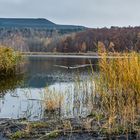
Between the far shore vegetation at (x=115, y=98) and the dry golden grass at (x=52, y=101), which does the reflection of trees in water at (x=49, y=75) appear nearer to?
the dry golden grass at (x=52, y=101)

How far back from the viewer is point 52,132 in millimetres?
7773

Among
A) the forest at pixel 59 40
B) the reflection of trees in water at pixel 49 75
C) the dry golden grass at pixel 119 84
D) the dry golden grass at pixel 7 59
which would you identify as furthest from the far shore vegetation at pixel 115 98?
the forest at pixel 59 40

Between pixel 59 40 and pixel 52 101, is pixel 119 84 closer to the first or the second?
Result: pixel 52 101

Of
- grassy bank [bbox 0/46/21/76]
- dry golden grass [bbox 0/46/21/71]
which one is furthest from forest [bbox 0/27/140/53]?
grassy bank [bbox 0/46/21/76]

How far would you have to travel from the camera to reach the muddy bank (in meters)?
7.62

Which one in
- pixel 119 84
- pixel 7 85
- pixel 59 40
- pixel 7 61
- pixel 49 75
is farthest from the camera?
pixel 59 40

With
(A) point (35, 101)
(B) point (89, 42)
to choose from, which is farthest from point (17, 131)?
(B) point (89, 42)

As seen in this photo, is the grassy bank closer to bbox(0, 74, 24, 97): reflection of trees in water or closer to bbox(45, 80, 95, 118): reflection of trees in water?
bbox(0, 74, 24, 97): reflection of trees in water

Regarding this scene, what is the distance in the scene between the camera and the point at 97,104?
38.4 feet

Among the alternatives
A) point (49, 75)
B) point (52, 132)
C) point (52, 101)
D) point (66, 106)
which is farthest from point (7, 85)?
point (52, 132)

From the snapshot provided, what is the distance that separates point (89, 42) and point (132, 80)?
7869 cm

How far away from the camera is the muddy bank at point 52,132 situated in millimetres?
7625

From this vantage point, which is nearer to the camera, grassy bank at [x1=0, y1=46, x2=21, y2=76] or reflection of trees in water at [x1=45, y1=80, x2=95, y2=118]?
reflection of trees in water at [x1=45, y1=80, x2=95, y2=118]

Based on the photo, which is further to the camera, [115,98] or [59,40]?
[59,40]
